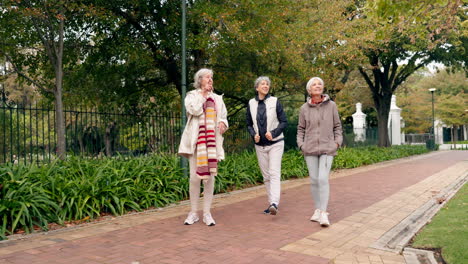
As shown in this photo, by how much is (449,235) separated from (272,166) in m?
2.34

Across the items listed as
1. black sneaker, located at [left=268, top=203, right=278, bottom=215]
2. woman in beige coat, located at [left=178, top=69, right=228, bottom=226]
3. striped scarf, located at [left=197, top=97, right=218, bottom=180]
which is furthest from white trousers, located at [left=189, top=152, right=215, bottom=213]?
black sneaker, located at [left=268, top=203, right=278, bottom=215]

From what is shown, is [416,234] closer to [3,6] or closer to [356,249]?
[356,249]

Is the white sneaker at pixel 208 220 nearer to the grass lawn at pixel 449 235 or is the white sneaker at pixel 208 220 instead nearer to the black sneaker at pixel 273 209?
the black sneaker at pixel 273 209

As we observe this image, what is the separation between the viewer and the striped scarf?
5.17 meters

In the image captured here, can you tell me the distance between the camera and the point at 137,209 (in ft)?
20.9

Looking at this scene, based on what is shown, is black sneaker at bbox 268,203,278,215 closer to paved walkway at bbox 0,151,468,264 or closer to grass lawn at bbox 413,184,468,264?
paved walkway at bbox 0,151,468,264

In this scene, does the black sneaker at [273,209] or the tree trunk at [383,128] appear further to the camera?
the tree trunk at [383,128]

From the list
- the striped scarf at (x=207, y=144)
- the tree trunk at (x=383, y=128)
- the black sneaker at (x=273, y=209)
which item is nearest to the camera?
the striped scarf at (x=207, y=144)

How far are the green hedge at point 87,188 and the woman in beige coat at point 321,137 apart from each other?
9.17 feet

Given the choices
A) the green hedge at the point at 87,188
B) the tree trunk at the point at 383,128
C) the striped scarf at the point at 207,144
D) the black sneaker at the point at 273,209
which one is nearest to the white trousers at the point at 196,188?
the striped scarf at the point at 207,144

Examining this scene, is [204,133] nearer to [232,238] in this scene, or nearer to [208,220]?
[208,220]

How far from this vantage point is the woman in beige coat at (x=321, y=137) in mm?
5309

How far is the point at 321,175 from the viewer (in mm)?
5352

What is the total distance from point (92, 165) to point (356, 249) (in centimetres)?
484
